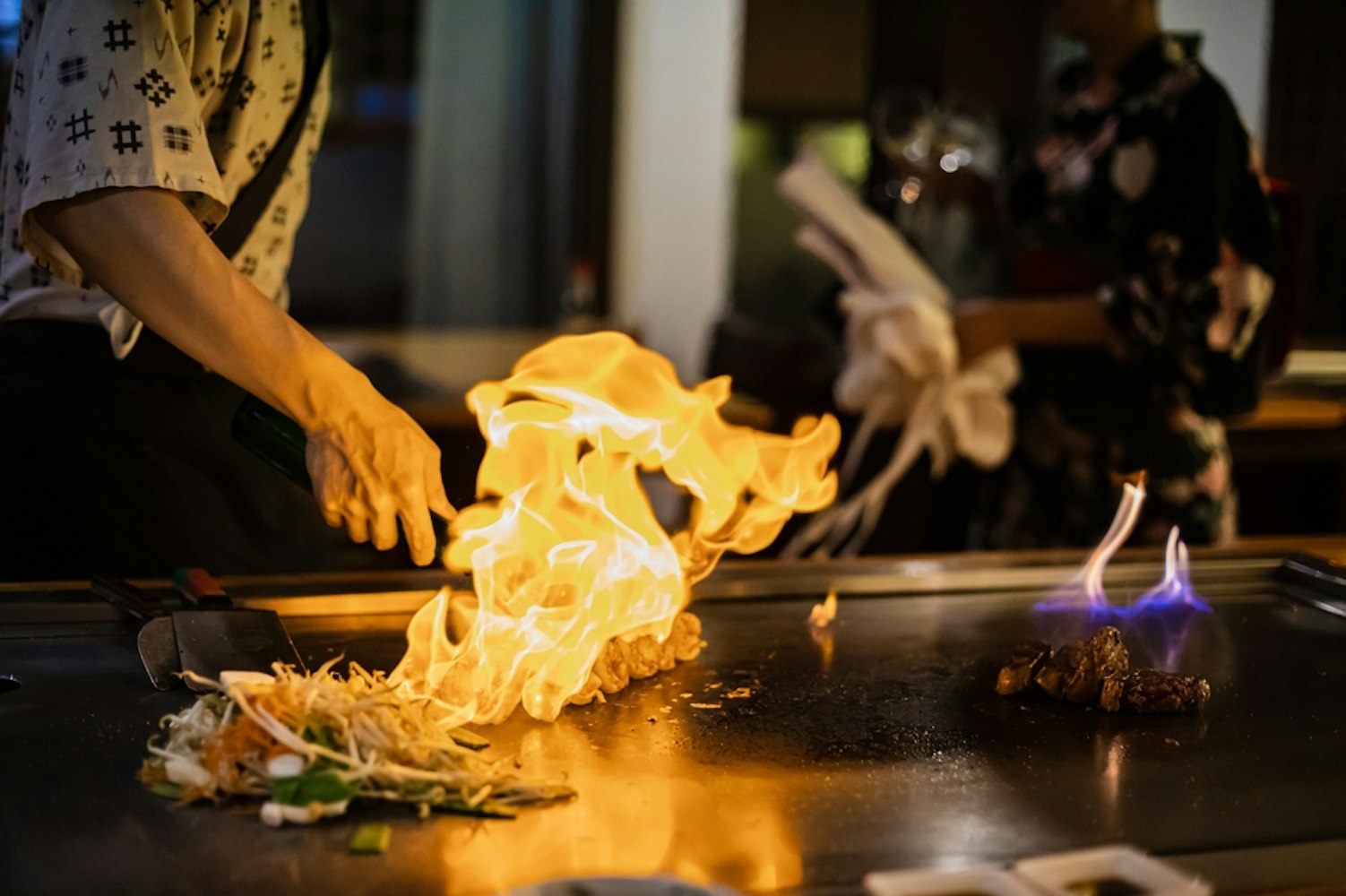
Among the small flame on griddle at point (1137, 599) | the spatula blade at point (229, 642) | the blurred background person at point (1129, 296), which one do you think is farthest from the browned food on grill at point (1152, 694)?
the blurred background person at point (1129, 296)

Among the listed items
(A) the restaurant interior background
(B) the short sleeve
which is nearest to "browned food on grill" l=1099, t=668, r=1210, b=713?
(B) the short sleeve

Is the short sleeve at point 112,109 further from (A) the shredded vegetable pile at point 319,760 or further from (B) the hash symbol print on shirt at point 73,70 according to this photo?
(A) the shredded vegetable pile at point 319,760

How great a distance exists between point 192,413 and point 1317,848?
64.3 inches

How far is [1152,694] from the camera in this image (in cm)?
169

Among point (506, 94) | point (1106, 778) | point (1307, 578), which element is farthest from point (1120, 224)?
point (506, 94)

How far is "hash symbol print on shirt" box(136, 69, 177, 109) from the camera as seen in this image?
169 centimetres

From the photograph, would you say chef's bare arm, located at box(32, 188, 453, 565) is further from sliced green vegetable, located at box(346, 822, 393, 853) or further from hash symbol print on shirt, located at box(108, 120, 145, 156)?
sliced green vegetable, located at box(346, 822, 393, 853)

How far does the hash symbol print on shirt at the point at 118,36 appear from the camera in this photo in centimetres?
168

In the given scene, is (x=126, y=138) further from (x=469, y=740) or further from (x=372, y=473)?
(x=469, y=740)

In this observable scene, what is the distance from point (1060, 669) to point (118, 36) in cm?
133

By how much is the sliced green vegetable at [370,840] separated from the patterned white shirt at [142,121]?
2.70 feet

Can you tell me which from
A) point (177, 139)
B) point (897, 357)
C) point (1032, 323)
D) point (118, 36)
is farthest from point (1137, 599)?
point (118, 36)

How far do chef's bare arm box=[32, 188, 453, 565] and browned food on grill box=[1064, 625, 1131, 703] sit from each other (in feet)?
2.52

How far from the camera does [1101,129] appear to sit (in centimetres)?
320
